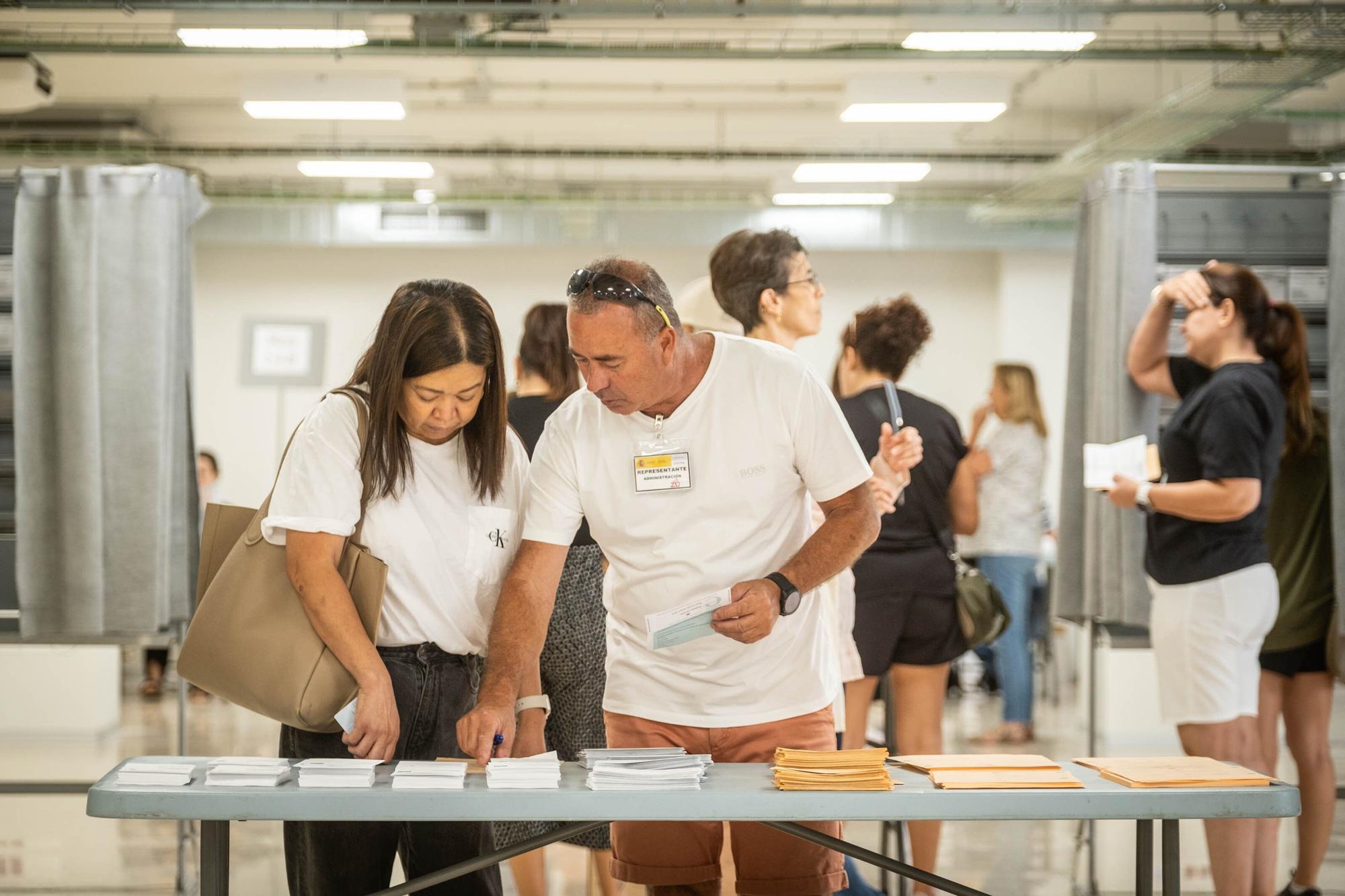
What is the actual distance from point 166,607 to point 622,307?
2336 mm

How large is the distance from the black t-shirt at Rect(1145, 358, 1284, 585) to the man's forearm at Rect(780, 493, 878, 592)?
132 cm

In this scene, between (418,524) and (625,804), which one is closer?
(625,804)

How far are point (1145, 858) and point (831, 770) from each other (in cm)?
62

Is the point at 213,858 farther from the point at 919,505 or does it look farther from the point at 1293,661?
the point at 1293,661

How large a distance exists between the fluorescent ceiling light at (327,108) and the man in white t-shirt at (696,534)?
5.53 m

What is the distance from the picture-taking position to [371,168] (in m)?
8.66

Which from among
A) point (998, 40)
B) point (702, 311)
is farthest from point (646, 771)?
point (998, 40)

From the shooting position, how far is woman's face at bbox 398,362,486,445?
2004 millimetres

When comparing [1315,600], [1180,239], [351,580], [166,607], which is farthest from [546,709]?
[1180,239]

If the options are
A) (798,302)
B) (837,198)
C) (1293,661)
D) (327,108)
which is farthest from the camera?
(837,198)

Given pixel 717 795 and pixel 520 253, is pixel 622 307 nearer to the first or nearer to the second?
pixel 717 795

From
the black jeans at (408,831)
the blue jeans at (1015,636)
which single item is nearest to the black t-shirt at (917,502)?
the black jeans at (408,831)

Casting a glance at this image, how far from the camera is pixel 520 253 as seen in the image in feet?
36.9

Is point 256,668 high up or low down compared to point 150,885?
up
